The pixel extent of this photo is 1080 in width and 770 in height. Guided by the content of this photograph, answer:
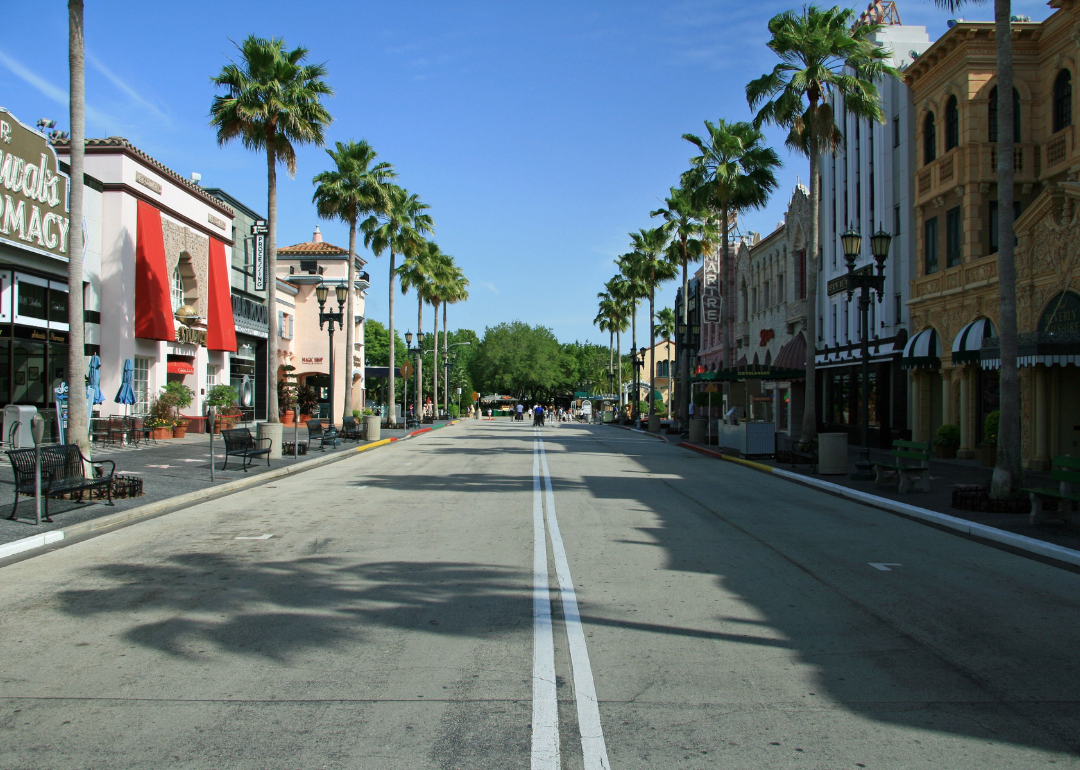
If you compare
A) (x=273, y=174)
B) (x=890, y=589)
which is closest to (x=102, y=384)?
(x=273, y=174)

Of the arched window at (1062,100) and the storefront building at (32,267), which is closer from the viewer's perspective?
the arched window at (1062,100)

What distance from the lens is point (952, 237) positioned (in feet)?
79.6

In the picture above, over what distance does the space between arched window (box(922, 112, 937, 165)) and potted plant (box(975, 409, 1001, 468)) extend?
10.0 metres

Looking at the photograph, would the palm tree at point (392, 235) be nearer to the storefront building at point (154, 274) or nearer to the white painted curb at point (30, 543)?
the storefront building at point (154, 274)

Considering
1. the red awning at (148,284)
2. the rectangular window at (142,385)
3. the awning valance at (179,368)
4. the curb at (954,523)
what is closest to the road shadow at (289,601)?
the curb at (954,523)

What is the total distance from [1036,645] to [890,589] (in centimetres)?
167

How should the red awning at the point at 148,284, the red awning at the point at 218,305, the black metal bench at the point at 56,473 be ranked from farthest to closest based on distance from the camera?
the red awning at the point at 218,305, the red awning at the point at 148,284, the black metal bench at the point at 56,473

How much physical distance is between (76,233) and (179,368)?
2018 centimetres

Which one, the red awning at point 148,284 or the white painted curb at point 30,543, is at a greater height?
the red awning at point 148,284

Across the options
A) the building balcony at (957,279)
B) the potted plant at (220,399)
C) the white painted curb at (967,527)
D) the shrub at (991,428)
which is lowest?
the white painted curb at (967,527)

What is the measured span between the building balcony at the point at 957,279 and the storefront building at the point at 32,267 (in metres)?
23.9

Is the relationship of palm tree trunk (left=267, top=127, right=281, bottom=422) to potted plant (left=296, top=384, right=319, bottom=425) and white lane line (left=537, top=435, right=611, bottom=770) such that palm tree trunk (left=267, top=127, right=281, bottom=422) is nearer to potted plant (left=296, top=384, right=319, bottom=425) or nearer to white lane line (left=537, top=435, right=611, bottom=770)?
white lane line (left=537, top=435, right=611, bottom=770)

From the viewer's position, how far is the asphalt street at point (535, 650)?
13.3 feet

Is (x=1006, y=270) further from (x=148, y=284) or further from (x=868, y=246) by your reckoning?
(x=148, y=284)
